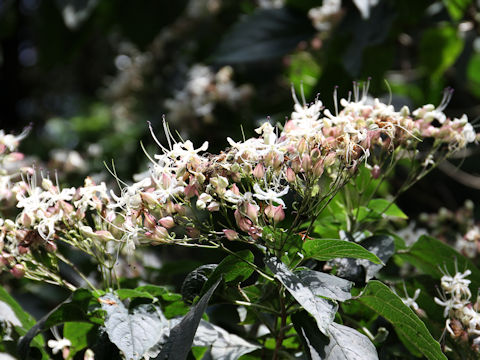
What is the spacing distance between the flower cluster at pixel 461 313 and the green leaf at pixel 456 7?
121 cm

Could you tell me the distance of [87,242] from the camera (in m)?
0.98

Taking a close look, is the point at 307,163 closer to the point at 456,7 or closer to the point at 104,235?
the point at 104,235

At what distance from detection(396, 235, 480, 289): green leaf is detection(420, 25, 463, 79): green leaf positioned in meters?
1.13

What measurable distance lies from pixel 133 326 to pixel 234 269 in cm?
17

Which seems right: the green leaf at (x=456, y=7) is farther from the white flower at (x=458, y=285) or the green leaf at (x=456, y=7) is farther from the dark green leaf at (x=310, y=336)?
the dark green leaf at (x=310, y=336)

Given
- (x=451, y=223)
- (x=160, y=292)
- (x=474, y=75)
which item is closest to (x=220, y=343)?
(x=160, y=292)

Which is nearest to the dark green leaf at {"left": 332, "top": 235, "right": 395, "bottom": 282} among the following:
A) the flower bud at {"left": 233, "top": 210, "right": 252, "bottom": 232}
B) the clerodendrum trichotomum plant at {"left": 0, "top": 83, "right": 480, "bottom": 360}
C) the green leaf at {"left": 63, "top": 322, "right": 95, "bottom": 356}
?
the clerodendrum trichotomum plant at {"left": 0, "top": 83, "right": 480, "bottom": 360}

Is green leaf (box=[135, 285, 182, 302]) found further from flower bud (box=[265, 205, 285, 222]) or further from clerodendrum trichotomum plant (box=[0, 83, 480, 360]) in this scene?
flower bud (box=[265, 205, 285, 222])

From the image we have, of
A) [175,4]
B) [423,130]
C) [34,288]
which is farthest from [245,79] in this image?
[423,130]

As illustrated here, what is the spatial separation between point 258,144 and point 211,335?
1.08 feet

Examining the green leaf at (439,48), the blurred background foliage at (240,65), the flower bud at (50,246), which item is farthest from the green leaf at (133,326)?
the green leaf at (439,48)

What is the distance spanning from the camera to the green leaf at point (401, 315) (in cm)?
83

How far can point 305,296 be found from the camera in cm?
78

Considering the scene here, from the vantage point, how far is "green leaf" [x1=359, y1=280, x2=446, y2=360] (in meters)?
0.83
